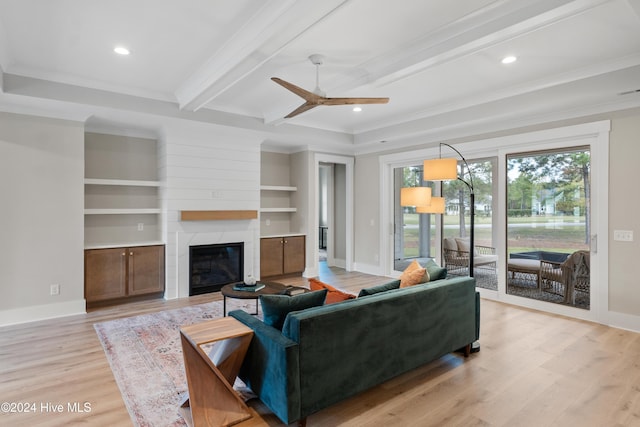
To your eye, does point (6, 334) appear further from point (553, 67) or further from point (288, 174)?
point (553, 67)

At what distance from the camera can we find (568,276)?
15.1 ft

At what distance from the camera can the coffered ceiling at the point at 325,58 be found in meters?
2.71

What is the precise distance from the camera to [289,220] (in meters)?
7.46

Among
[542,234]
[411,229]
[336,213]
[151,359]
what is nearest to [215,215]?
[151,359]

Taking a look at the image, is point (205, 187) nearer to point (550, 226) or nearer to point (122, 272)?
point (122, 272)

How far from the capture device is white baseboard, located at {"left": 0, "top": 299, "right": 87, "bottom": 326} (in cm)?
419

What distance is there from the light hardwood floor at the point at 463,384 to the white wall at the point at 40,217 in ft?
1.48

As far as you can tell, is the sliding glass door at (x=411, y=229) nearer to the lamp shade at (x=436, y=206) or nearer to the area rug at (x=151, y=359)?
the lamp shade at (x=436, y=206)

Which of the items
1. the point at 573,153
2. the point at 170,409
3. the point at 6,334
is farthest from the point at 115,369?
the point at 573,153

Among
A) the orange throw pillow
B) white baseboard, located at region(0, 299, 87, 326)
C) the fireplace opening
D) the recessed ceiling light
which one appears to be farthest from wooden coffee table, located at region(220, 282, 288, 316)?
the recessed ceiling light

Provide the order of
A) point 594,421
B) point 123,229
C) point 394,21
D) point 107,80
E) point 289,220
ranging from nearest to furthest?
point 594,421
point 394,21
point 107,80
point 123,229
point 289,220

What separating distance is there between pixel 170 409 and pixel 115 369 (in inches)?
37.3

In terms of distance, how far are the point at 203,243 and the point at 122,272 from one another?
121 centimetres

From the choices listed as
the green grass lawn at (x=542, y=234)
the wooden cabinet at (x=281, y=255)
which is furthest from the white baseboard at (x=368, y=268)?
the green grass lawn at (x=542, y=234)
